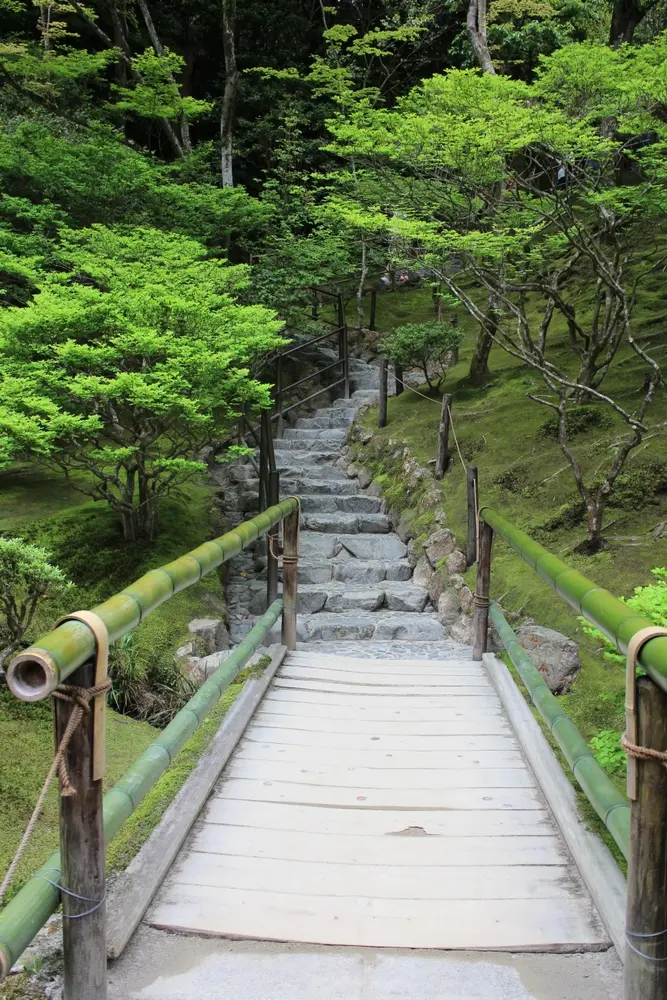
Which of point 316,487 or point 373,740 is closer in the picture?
point 373,740

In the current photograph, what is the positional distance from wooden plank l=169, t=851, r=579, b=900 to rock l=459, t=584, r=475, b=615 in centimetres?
421

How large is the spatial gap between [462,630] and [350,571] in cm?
168

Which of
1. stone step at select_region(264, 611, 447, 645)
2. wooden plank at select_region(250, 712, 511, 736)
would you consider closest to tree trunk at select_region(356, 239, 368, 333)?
stone step at select_region(264, 611, 447, 645)

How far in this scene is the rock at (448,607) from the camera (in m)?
6.48

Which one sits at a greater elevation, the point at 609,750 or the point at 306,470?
the point at 306,470

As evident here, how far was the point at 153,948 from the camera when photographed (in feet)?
5.58

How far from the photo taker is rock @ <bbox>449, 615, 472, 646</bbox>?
6099 millimetres

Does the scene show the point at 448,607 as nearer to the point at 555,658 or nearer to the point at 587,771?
the point at 555,658

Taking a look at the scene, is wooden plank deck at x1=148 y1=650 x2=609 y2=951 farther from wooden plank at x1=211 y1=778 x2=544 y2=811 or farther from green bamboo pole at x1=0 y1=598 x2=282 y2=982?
green bamboo pole at x1=0 y1=598 x2=282 y2=982

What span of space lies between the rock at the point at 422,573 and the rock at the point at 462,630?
89cm

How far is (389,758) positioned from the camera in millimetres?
2773

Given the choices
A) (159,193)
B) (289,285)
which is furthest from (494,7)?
(159,193)

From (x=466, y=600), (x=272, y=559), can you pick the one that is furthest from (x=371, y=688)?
(x=466, y=600)

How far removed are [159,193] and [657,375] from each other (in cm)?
620
